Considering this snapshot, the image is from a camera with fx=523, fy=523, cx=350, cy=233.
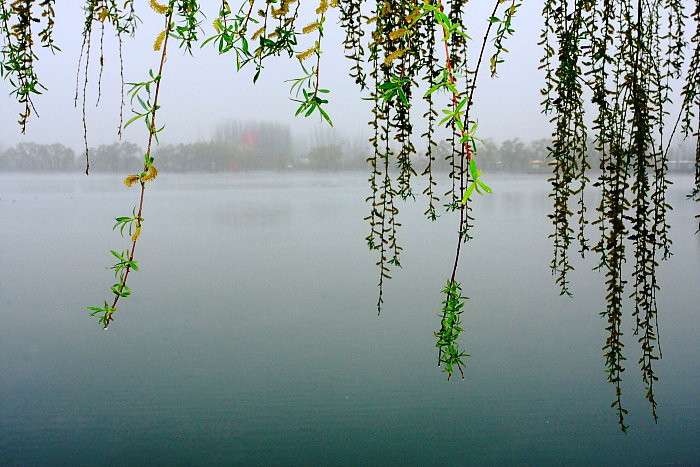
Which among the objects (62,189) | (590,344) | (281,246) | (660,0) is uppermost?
(660,0)

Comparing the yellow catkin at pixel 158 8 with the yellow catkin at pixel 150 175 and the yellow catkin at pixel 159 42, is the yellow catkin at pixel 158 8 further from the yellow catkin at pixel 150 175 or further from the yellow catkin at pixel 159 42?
the yellow catkin at pixel 150 175

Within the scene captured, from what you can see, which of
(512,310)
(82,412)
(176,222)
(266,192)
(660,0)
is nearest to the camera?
(660,0)

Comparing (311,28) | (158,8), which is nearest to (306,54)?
(311,28)

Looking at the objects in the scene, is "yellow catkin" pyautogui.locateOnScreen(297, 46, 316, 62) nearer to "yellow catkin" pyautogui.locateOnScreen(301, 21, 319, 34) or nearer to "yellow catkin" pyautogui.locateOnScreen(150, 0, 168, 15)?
"yellow catkin" pyautogui.locateOnScreen(301, 21, 319, 34)

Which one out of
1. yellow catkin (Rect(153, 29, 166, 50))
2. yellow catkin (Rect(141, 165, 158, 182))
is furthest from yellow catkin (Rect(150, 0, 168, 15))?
yellow catkin (Rect(141, 165, 158, 182))

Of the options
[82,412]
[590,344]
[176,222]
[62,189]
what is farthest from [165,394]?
[62,189]

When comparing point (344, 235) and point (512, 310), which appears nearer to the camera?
point (512, 310)

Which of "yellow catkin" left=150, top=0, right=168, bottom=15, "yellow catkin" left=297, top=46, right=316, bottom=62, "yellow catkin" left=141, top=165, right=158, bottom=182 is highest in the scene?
"yellow catkin" left=150, top=0, right=168, bottom=15

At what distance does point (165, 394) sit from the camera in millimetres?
1833

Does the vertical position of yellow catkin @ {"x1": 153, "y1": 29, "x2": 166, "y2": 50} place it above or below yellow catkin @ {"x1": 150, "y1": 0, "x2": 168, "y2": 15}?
below

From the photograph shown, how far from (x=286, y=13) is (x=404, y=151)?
32 centimetres

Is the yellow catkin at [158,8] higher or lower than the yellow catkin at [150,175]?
higher

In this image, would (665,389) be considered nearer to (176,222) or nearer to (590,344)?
(590,344)

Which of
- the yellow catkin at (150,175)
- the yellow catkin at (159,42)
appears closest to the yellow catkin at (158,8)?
the yellow catkin at (159,42)
